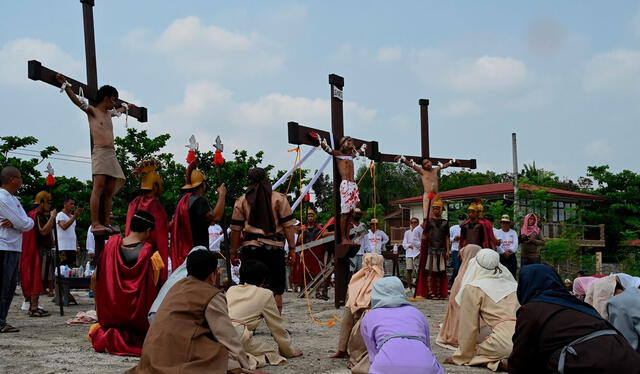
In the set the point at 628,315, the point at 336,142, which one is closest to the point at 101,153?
the point at 336,142

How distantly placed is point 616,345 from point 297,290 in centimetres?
1252

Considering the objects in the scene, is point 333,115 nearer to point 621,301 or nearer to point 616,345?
point 621,301

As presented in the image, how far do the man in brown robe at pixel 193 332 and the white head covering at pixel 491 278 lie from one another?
2592mm

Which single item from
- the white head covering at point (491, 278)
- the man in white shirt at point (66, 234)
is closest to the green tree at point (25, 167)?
the man in white shirt at point (66, 234)

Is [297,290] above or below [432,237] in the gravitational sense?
below

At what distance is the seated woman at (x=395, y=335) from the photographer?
15.0 ft

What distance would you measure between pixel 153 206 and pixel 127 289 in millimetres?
1169

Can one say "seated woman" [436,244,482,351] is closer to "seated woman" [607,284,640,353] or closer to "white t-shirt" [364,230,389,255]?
"seated woman" [607,284,640,353]

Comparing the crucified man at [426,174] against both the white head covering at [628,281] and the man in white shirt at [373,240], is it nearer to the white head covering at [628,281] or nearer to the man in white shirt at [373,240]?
the man in white shirt at [373,240]

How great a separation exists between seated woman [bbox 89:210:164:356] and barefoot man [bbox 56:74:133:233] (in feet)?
4.03

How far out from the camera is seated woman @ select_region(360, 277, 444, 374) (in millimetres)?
4562

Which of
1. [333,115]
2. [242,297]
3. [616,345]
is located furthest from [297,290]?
[616,345]

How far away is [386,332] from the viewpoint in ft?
15.8

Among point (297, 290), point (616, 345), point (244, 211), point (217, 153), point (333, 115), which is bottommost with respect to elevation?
point (297, 290)
